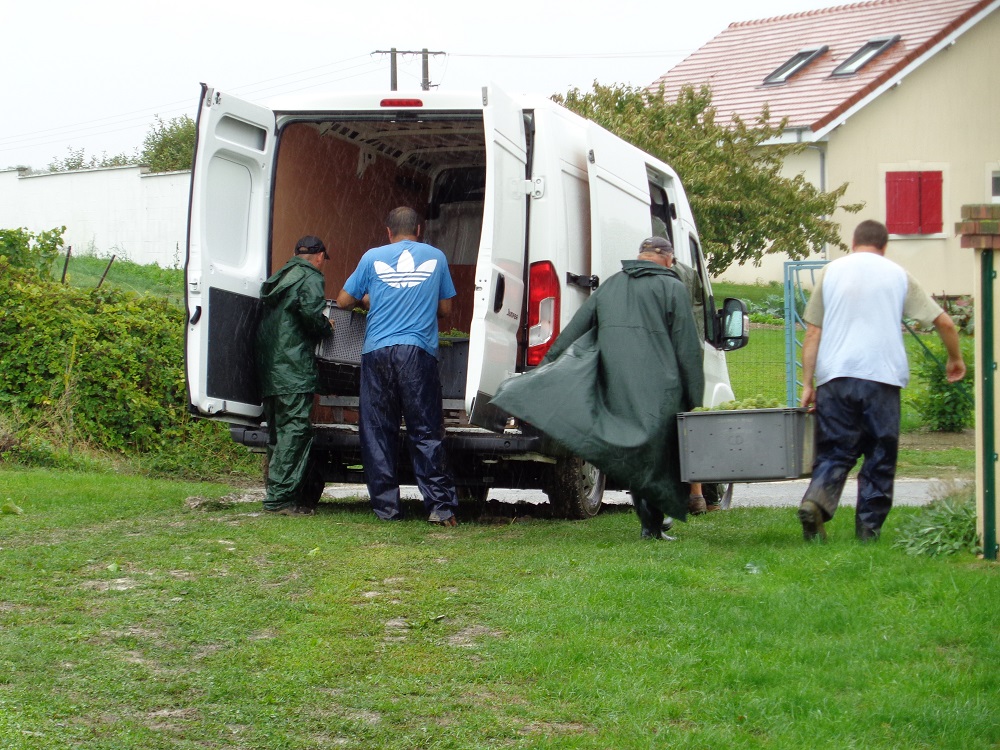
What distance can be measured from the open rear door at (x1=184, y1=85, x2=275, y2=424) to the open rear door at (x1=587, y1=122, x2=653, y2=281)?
81.3 inches

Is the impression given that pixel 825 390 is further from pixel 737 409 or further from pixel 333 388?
pixel 333 388

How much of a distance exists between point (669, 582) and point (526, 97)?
11.4 feet

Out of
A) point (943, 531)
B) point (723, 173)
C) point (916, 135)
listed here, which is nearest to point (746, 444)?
point (943, 531)

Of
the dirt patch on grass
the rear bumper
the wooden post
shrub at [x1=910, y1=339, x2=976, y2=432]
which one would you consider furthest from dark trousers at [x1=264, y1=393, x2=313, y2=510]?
shrub at [x1=910, y1=339, x2=976, y2=432]

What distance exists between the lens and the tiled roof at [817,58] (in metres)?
28.1

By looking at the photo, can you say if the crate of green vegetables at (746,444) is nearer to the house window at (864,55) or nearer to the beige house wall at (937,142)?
the beige house wall at (937,142)

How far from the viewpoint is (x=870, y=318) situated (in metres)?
6.64

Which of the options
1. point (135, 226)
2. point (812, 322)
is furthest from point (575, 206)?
point (135, 226)

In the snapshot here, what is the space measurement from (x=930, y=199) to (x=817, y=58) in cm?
528

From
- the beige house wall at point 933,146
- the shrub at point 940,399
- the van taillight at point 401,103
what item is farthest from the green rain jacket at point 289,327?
the beige house wall at point 933,146

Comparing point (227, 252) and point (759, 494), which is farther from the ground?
point (227, 252)

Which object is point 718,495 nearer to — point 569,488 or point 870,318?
point 569,488

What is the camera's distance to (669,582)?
5.68 metres

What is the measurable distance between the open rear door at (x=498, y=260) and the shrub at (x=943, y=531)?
7.64 ft
